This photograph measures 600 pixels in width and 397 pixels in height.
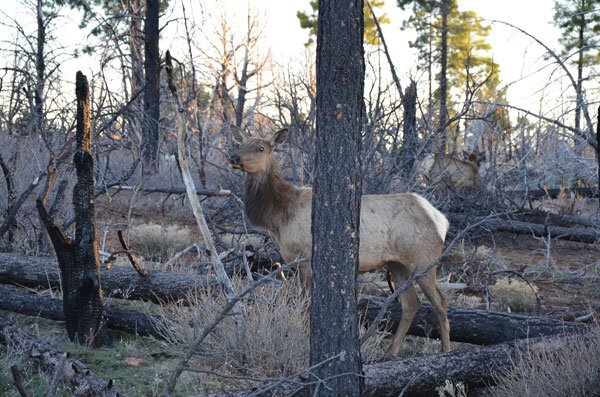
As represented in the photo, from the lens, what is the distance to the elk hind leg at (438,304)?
22.7ft

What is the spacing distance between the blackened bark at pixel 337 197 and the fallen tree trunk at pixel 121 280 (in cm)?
300

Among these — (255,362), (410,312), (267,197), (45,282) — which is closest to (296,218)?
(267,197)

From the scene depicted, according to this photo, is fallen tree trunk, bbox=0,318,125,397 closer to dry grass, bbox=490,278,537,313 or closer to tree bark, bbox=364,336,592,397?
tree bark, bbox=364,336,592,397

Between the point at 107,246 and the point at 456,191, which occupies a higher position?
the point at 456,191

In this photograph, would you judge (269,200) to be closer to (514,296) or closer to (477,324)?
(477,324)

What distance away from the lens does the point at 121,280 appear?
7594 mm

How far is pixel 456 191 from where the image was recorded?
12797 mm

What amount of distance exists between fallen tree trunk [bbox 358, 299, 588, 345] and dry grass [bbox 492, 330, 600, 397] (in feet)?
3.06

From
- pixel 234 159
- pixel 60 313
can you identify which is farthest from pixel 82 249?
pixel 234 159

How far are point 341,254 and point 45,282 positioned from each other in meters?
4.89

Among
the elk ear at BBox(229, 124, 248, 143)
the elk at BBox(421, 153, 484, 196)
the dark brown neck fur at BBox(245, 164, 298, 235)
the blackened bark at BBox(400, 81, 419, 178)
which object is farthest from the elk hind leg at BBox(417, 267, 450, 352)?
the elk at BBox(421, 153, 484, 196)

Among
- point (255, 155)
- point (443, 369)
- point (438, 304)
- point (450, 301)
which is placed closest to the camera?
point (443, 369)

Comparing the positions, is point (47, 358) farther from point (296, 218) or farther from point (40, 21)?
point (40, 21)

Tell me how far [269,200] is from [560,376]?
3.79m
